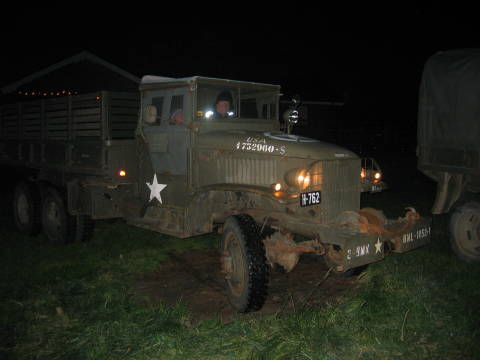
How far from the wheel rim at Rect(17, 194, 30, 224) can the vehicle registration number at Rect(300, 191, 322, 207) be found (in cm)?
580

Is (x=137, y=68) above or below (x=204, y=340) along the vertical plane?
above

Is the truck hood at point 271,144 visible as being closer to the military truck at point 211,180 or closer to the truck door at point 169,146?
the military truck at point 211,180

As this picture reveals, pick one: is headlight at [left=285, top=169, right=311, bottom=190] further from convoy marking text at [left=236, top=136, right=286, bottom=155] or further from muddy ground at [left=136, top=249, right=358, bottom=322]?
muddy ground at [left=136, top=249, right=358, bottom=322]

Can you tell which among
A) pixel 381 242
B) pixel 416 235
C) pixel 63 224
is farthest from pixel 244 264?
pixel 63 224

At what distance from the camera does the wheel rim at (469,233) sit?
20.6 ft

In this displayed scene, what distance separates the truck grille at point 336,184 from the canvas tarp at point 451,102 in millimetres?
2249

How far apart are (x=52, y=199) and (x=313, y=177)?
16.1 feet

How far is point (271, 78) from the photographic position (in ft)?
94.7

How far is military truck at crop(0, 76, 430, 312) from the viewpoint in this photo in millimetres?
4785

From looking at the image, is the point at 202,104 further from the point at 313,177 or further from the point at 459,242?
the point at 459,242

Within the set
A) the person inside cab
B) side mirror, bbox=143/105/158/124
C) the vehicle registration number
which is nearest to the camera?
the vehicle registration number

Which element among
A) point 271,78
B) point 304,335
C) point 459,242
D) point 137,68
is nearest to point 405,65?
point 271,78

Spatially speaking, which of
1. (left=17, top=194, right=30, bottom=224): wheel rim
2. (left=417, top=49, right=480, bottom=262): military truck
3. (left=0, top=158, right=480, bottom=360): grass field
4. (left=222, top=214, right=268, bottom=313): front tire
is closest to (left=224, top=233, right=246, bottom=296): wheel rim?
(left=222, top=214, right=268, bottom=313): front tire

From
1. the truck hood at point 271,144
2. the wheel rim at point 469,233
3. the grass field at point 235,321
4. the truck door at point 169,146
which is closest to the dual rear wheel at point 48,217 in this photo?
the grass field at point 235,321
